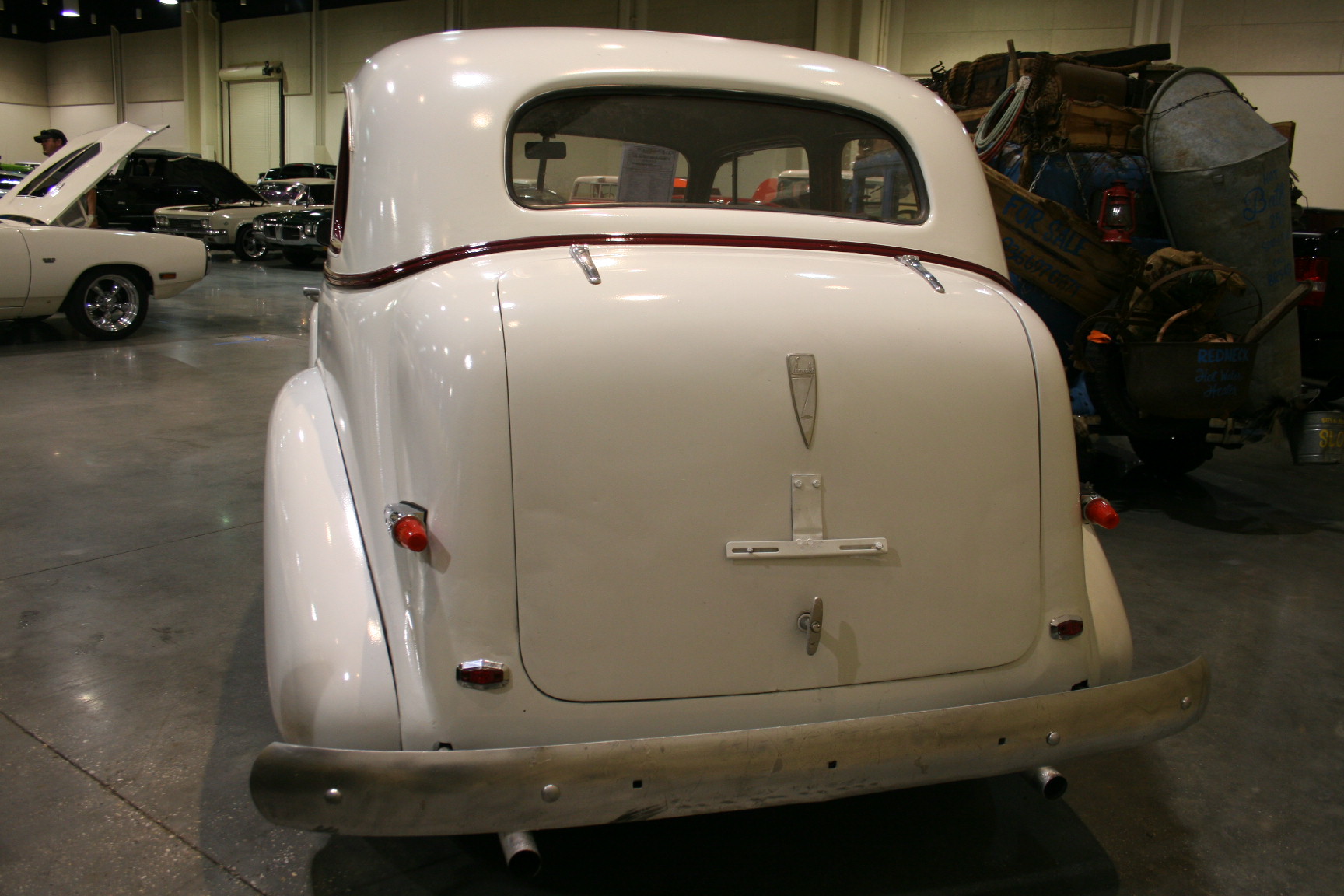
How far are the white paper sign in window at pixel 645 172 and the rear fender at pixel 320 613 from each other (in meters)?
0.96

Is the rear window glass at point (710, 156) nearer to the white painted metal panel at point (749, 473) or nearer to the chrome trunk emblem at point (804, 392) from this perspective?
the white painted metal panel at point (749, 473)

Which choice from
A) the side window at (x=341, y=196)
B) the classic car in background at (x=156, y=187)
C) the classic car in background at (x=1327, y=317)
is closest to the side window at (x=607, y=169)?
the side window at (x=341, y=196)

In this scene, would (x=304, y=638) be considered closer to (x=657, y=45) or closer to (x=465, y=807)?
(x=465, y=807)

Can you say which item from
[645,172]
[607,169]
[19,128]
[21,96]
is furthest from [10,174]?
[21,96]

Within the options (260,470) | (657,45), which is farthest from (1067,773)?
(260,470)

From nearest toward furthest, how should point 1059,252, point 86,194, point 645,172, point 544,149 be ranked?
point 544,149, point 645,172, point 1059,252, point 86,194

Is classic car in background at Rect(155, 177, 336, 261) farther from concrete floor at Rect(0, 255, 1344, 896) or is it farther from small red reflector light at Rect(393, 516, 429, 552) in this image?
small red reflector light at Rect(393, 516, 429, 552)

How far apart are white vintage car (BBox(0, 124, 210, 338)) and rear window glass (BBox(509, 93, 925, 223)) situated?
6.82 m

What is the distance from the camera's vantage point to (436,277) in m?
1.84

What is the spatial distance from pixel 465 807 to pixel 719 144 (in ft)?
5.71

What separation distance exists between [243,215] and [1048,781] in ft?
51.5

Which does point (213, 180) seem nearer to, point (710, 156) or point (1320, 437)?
point (710, 156)

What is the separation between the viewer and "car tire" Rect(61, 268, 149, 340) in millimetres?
8031

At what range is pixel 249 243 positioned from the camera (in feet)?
51.0
